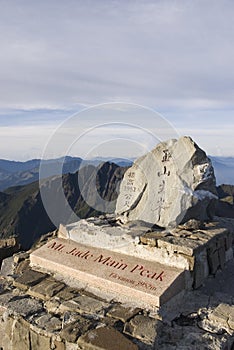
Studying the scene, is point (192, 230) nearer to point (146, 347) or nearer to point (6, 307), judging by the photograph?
point (146, 347)

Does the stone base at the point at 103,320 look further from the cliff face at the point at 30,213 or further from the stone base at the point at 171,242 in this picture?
the cliff face at the point at 30,213

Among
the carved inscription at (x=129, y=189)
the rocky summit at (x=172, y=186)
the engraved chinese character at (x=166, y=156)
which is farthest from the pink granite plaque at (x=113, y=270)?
the engraved chinese character at (x=166, y=156)

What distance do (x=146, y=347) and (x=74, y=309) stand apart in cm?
143

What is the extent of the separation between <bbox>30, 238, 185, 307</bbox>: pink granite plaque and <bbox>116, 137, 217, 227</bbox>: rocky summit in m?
1.42

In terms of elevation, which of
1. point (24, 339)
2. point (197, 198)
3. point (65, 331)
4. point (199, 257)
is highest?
point (197, 198)

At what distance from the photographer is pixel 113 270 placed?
656 cm

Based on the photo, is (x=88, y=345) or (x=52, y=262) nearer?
(x=88, y=345)

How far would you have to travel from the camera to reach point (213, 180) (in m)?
8.17

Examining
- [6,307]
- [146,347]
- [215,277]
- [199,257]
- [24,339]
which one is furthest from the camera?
[215,277]

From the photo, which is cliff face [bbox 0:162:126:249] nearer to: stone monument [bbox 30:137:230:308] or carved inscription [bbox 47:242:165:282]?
stone monument [bbox 30:137:230:308]

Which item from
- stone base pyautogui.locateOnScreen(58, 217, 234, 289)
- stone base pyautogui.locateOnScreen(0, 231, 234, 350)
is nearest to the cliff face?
stone base pyautogui.locateOnScreen(58, 217, 234, 289)

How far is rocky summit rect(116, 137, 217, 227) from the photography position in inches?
303

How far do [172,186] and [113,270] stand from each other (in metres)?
2.36

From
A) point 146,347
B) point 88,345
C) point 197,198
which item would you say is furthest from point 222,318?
point 197,198
